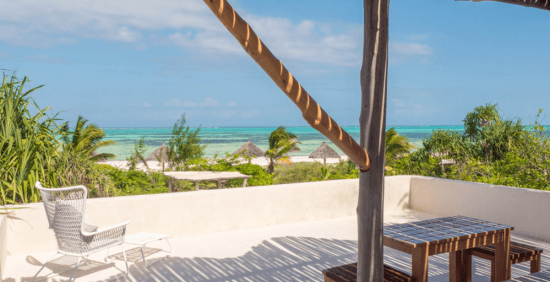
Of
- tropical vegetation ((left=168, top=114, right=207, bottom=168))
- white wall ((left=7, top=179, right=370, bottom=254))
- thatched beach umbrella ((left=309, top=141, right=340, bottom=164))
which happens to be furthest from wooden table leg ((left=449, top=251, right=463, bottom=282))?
thatched beach umbrella ((left=309, top=141, right=340, bottom=164))

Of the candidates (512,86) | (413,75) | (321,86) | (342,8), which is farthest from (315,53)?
(512,86)

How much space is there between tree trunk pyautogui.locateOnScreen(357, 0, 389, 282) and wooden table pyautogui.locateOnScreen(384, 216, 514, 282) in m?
0.92

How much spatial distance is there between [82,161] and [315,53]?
51.4 m

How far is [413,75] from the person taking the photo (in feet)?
185

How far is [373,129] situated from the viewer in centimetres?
181

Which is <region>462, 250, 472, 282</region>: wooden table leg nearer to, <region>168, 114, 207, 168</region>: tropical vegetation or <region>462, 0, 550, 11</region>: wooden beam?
<region>462, 0, 550, 11</region>: wooden beam

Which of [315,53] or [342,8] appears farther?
[342,8]

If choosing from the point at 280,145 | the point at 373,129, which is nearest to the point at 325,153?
the point at 280,145

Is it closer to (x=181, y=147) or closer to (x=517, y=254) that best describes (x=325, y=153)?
(x=181, y=147)

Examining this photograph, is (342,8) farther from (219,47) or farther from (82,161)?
(82,161)

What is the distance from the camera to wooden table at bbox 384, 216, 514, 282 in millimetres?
2650

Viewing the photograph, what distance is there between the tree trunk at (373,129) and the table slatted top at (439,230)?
92 cm

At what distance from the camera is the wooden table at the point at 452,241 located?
104 inches

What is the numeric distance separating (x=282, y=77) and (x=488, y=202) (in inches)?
196
